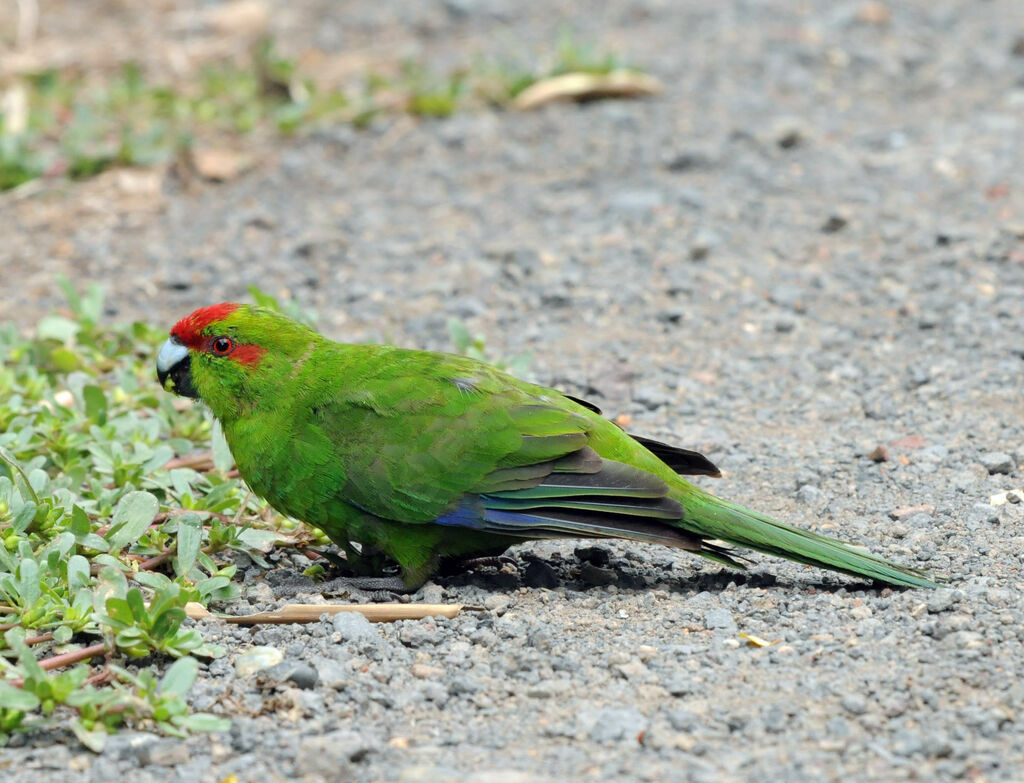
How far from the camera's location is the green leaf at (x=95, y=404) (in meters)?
4.66

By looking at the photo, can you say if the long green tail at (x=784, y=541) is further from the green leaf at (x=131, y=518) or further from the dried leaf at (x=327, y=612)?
the green leaf at (x=131, y=518)

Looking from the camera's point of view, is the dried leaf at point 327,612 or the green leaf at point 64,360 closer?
the dried leaf at point 327,612

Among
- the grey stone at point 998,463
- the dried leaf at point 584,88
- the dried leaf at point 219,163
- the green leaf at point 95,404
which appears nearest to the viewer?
the grey stone at point 998,463

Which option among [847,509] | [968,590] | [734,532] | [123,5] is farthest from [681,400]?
[123,5]

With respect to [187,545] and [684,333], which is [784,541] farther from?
[684,333]

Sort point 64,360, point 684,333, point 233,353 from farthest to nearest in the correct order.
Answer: point 684,333 → point 64,360 → point 233,353

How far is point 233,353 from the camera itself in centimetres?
416

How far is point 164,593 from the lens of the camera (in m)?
3.30

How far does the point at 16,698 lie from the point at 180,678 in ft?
1.20

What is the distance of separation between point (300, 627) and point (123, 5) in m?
7.48

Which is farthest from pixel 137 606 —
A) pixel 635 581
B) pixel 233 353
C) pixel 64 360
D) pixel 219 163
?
pixel 219 163

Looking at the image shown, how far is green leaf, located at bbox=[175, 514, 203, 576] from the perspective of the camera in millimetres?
3758

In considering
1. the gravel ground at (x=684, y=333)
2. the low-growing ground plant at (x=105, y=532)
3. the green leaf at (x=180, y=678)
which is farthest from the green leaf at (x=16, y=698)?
the green leaf at (x=180, y=678)

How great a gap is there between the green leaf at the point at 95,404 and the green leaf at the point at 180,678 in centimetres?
173
